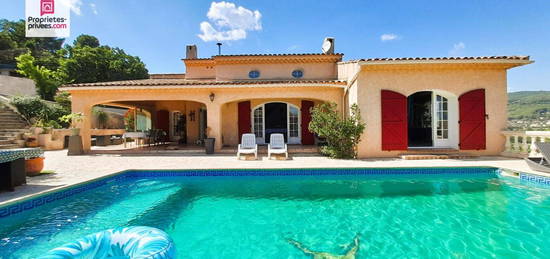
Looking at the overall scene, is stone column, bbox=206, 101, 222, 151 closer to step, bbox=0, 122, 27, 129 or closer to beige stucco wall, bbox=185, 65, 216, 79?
beige stucco wall, bbox=185, 65, 216, 79

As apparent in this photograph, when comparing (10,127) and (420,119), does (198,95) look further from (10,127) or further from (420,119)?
(10,127)

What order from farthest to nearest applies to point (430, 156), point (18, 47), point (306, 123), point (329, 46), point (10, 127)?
point (18, 47)
point (329, 46)
point (10, 127)
point (306, 123)
point (430, 156)

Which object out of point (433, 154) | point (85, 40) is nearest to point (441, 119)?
point (433, 154)

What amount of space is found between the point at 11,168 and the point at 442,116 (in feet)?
48.1

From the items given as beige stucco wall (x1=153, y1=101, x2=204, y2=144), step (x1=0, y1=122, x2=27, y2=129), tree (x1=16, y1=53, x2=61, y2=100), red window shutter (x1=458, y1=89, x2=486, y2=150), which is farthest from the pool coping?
tree (x1=16, y1=53, x2=61, y2=100)

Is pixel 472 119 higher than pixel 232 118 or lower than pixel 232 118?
lower

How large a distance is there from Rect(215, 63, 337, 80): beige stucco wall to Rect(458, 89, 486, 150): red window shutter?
737cm

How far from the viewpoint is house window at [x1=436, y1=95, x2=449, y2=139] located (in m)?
10.4

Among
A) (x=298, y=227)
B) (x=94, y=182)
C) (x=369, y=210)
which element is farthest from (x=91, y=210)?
(x=369, y=210)

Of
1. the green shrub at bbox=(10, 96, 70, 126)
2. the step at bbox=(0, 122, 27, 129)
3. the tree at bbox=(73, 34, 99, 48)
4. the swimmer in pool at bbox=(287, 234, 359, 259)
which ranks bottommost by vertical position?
the swimmer in pool at bbox=(287, 234, 359, 259)

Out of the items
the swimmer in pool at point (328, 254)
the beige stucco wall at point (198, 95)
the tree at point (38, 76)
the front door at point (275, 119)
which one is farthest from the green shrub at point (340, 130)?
the tree at point (38, 76)

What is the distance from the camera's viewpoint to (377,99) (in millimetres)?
9711

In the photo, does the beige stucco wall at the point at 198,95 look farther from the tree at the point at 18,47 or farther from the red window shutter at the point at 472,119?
the tree at the point at 18,47

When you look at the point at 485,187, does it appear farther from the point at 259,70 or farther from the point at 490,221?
the point at 259,70
